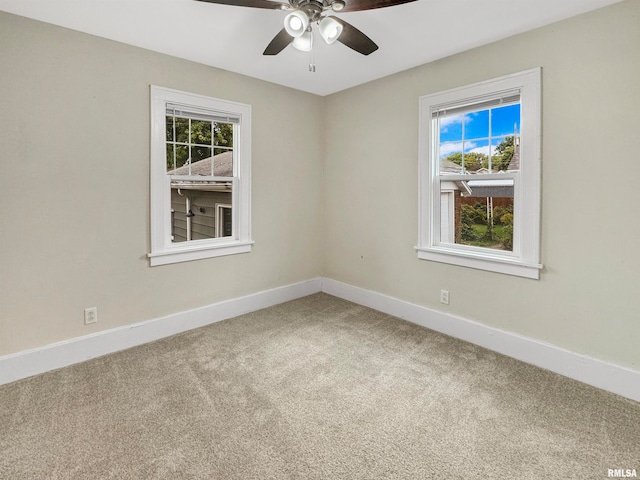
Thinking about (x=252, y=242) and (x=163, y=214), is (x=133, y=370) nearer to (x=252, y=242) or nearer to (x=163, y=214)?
(x=163, y=214)

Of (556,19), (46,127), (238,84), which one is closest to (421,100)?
(556,19)

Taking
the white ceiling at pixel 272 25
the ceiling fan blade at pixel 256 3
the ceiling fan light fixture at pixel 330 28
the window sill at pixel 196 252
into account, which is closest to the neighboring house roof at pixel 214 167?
the window sill at pixel 196 252

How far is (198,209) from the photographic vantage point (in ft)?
11.6

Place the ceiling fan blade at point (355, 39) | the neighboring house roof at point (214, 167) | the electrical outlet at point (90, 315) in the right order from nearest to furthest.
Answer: the ceiling fan blade at point (355, 39), the electrical outlet at point (90, 315), the neighboring house roof at point (214, 167)

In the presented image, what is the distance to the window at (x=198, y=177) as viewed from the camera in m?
2.97

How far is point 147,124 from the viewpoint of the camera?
2875 millimetres

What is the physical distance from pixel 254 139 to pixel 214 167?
0.53 metres

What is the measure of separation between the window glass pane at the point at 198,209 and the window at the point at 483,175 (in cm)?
201

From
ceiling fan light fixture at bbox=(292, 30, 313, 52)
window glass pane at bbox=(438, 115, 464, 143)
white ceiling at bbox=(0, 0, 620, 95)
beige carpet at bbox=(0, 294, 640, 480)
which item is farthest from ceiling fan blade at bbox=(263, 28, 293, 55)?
beige carpet at bbox=(0, 294, 640, 480)

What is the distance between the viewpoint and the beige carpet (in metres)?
1.65

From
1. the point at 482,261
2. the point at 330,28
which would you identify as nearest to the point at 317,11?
the point at 330,28

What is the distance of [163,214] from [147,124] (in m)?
0.75

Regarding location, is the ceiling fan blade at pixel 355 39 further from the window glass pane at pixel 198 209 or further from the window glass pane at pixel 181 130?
the window glass pane at pixel 198 209

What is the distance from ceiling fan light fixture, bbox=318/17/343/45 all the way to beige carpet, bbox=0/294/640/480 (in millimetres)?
2173
